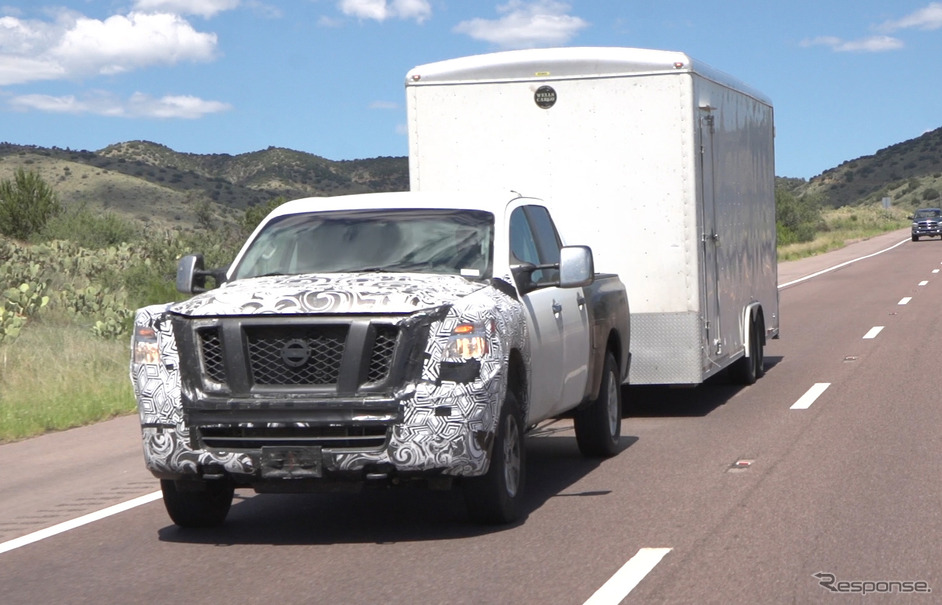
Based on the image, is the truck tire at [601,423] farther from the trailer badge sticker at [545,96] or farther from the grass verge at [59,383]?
the grass verge at [59,383]

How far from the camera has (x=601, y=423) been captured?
987 cm

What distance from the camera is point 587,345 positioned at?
944 centimetres

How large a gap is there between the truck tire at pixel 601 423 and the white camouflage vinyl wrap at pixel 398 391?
2521 mm

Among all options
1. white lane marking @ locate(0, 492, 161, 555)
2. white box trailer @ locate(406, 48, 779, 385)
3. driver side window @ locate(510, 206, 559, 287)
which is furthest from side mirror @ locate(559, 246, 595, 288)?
white box trailer @ locate(406, 48, 779, 385)

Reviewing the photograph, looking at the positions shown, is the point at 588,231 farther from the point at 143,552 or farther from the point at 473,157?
the point at 143,552

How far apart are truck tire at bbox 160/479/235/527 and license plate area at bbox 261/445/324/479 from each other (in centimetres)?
59

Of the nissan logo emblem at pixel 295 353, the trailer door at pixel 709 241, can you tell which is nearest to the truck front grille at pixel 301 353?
the nissan logo emblem at pixel 295 353

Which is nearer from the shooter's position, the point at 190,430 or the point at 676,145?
the point at 190,430

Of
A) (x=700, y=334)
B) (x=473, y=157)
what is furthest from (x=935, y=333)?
(x=473, y=157)

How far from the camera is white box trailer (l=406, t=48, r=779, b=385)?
37.6 ft

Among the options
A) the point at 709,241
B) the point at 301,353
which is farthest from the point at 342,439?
the point at 709,241

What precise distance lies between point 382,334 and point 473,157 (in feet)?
16.5

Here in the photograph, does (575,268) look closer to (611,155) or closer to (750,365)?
(611,155)

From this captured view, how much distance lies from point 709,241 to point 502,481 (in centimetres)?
528
